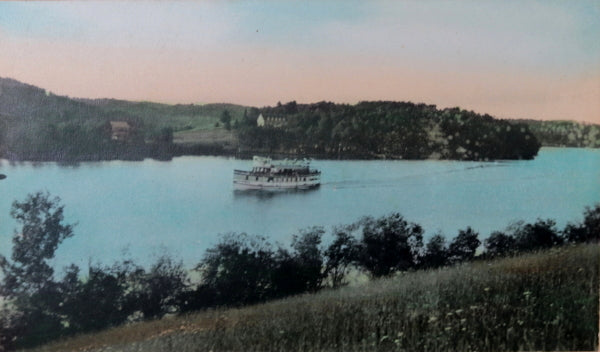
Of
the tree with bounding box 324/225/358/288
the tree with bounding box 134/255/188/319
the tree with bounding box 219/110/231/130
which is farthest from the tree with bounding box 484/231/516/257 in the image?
the tree with bounding box 134/255/188/319

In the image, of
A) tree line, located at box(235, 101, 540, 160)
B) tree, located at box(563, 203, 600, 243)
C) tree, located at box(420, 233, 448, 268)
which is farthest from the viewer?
tree, located at box(563, 203, 600, 243)

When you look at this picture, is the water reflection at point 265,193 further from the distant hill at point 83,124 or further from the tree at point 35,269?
the tree at point 35,269

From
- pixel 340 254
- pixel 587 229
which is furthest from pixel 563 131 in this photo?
pixel 340 254

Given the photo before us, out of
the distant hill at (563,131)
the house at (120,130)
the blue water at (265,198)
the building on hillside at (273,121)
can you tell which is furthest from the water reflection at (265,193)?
the distant hill at (563,131)

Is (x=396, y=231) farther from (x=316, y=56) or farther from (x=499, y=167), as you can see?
(x=316, y=56)

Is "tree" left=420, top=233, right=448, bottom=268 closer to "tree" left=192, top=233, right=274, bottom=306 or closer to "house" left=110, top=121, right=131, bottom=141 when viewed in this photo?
"tree" left=192, top=233, right=274, bottom=306

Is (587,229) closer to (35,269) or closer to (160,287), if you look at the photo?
(160,287)

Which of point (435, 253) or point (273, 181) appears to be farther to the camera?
point (435, 253)
